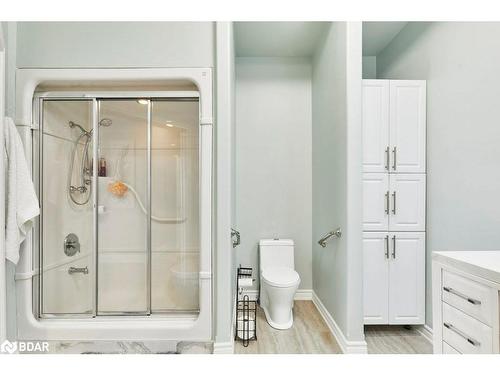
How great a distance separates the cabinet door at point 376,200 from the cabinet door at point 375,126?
0.07 meters

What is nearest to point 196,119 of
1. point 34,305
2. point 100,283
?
point 100,283

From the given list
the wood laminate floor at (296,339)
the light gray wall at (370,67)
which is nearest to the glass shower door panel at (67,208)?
the wood laminate floor at (296,339)

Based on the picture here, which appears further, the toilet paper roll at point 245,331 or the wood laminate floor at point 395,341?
the toilet paper roll at point 245,331

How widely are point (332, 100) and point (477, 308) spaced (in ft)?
5.66

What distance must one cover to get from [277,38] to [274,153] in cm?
115

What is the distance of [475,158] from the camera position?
1923 mm

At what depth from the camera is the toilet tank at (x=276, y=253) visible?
116 inches

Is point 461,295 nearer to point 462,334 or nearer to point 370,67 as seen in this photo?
point 462,334

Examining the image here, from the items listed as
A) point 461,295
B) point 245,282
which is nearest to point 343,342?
point 245,282

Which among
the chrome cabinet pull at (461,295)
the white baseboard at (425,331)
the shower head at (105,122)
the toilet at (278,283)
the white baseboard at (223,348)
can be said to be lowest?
the white baseboard at (425,331)

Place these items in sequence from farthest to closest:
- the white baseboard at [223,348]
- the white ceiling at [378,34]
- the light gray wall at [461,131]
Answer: the white ceiling at [378,34], the white baseboard at [223,348], the light gray wall at [461,131]

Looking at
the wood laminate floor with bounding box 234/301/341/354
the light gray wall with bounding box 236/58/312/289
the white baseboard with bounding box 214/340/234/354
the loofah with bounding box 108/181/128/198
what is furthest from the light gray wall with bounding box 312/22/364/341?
the loofah with bounding box 108/181/128/198

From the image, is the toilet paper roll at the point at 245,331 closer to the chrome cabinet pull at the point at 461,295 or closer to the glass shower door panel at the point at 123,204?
the glass shower door panel at the point at 123,204
